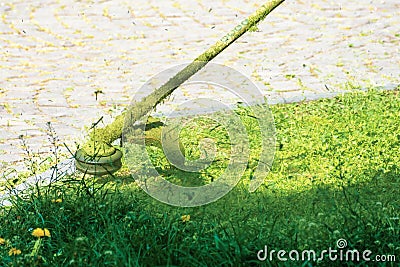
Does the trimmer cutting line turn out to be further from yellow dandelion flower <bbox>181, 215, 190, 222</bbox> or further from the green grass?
yellow dandelion flower <bbox>181, 215, 190, 222</bbox>

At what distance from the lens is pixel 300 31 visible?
8.87 metres

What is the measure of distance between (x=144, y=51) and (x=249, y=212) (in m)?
4.04

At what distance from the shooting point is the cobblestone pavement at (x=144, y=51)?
22.2 ft

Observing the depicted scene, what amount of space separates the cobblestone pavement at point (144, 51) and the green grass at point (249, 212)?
102cm

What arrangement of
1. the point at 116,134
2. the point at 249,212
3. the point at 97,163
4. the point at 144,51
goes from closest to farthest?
1. the point at 249,212
2. the point at 97,163
3. the point at 116,134
4. the point at 144,51

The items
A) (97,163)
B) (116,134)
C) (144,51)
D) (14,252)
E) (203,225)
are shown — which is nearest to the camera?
(14,252)

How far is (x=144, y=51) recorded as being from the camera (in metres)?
8.28

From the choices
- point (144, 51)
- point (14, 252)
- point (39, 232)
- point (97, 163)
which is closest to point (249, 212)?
point (97, 163)

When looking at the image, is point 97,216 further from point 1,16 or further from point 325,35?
point 1,16

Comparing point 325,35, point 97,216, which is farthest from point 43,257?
point 325,35

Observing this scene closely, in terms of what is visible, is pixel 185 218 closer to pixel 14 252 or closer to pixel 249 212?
pixel 249 212

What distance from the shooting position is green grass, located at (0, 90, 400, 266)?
3793 mm

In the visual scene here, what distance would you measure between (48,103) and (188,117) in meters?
1.40

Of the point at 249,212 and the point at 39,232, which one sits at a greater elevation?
the point at 39,232
